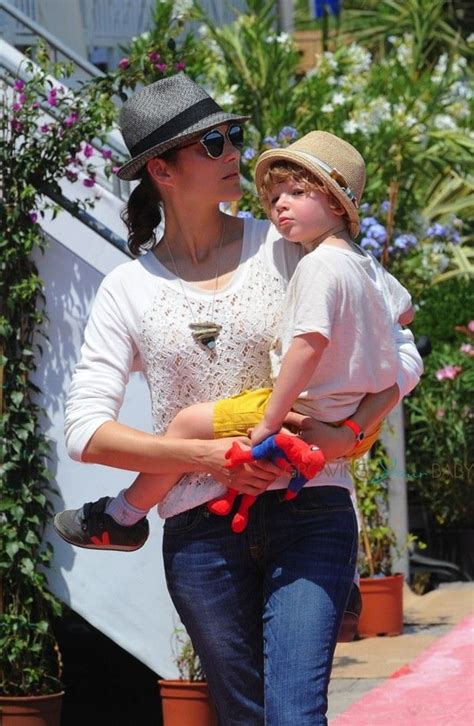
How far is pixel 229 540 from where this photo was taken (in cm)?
306

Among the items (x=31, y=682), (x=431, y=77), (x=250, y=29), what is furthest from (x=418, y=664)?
(x=431, y=77)

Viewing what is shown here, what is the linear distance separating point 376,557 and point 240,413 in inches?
180

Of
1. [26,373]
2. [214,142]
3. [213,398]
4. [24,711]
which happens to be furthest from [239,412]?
[24,711]

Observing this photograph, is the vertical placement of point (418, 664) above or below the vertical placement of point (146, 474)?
below

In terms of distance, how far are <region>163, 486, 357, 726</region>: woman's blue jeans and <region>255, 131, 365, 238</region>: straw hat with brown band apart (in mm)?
631

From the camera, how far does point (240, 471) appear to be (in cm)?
295

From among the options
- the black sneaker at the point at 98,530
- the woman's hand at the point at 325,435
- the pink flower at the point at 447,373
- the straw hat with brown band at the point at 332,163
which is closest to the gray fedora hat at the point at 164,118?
the straw hat with brown band at the point at 332,163

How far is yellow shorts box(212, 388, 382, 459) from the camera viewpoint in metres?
3.01

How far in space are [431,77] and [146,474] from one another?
33.0 ft

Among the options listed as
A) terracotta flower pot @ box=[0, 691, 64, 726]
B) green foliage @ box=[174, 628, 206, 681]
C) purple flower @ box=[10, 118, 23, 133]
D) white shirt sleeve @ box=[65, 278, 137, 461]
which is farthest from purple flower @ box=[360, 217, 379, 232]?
white shirt sleeve @ box=[65, 278, 137, 461]

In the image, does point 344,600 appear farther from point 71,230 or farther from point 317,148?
point 71,230

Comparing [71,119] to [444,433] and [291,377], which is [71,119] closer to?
[291,377]

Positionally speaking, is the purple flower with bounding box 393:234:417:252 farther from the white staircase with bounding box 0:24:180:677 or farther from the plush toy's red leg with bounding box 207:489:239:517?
the plush toy's red leg with bounding box 207:489:239:517

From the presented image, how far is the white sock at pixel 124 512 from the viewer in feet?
10.6
